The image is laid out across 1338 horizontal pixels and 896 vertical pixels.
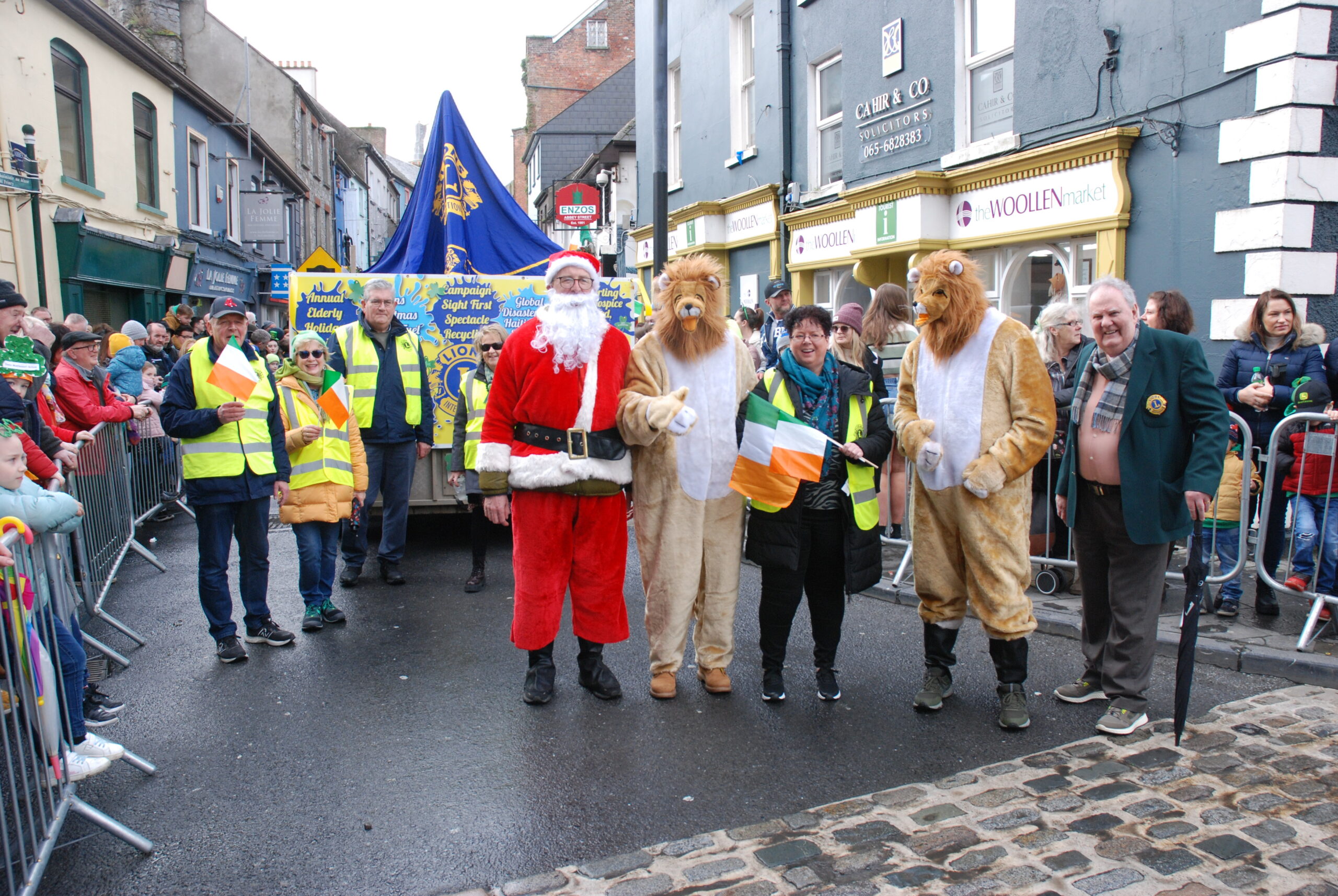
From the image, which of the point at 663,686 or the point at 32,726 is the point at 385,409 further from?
the point at 32,726

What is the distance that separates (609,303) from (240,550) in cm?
393

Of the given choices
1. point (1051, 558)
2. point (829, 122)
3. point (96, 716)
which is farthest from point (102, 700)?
point (829, 122)

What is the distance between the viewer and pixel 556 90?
43.1 meters

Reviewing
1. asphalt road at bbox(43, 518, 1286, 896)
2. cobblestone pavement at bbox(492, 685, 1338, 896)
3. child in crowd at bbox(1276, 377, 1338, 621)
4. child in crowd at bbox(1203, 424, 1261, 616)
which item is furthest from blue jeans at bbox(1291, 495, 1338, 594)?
cobblestone pavement at bbox(492, 685, 1338, 896)

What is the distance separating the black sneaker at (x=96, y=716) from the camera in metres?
4.23

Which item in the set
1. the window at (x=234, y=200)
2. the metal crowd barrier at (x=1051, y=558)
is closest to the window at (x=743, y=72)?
the metal crowd barrier at (x=1051, y=558)

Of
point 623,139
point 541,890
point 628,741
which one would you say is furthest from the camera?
point 623,139

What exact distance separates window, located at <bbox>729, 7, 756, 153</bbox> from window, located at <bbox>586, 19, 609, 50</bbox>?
28965mm

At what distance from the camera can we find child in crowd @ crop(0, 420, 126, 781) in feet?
11.3

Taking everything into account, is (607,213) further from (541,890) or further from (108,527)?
(541,890)

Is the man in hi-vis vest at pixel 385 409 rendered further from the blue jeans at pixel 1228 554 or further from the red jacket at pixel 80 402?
the blue jeans at pixel 1228 554

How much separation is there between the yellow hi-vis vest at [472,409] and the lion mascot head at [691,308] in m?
2.47

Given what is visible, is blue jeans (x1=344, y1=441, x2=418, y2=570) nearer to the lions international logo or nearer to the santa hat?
the santa hat

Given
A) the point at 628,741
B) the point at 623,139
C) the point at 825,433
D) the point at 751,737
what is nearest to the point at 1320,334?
the point at 825,433
